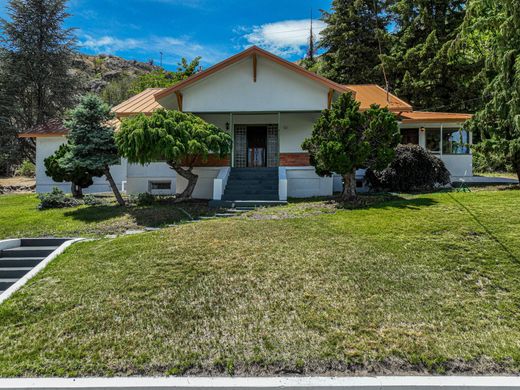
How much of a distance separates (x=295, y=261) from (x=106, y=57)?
255ft

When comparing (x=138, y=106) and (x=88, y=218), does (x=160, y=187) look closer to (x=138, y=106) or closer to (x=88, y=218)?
(x=138, y=106)

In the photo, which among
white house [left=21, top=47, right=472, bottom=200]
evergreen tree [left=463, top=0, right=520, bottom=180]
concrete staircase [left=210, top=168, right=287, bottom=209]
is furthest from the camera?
white house [left=21, top=47, right=472, bottom=200]

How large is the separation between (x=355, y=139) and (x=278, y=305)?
23.2ft

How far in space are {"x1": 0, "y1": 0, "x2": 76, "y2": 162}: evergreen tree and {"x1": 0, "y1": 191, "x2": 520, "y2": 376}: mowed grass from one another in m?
19.5

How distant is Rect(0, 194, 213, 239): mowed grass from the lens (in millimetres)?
8734

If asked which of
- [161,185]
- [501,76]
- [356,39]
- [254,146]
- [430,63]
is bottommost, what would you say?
[161,185]

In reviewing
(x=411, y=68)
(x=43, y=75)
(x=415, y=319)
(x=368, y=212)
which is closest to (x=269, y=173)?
(x=368, y=212)

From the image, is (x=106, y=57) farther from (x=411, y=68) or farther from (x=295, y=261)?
(x=295, y=261)

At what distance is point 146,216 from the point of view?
1009cm

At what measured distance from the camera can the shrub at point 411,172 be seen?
42.0 ft

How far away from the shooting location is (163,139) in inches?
407

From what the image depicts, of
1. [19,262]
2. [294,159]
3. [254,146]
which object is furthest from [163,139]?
[254,146]

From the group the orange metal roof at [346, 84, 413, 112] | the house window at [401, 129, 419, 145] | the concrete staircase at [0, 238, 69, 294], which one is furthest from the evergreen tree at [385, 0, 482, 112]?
the concrete staircase at [0, 238, 69, 294]

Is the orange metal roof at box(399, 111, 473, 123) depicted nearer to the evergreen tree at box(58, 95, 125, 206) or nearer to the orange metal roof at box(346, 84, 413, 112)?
the orange metal roof at box(346, 84, 413, 112)
